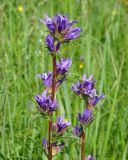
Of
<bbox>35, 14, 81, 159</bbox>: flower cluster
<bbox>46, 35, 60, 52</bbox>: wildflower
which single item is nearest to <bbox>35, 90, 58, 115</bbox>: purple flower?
<bbox>35, 14, 81, 159</bbox>: flower cluster

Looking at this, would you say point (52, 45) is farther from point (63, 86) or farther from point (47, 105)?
point (63, 86)

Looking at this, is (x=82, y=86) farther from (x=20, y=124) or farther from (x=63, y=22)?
→ (x=20, y=124)

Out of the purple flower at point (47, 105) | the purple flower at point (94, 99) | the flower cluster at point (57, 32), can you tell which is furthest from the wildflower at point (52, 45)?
the purple flower at point (94, 99)

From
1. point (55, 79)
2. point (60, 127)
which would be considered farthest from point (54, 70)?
point (60, 127)

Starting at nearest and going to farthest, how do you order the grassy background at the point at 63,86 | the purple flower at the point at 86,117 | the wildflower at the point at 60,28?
the wildflower at the point at 60,28 → the purple flower at the point at 86,117 → the grassy background at the point at 63,86

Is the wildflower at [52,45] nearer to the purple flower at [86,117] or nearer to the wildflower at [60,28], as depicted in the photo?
the wildflower at [60,28]

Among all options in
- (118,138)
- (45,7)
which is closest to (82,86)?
(118,138)

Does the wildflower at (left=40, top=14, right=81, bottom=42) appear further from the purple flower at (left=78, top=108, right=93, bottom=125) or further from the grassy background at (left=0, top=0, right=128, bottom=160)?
the purple flower at (left=78, top=108, right=93, bottom=125)

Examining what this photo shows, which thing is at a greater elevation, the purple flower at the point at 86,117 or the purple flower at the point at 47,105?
the purple flower at the point at 47,105
